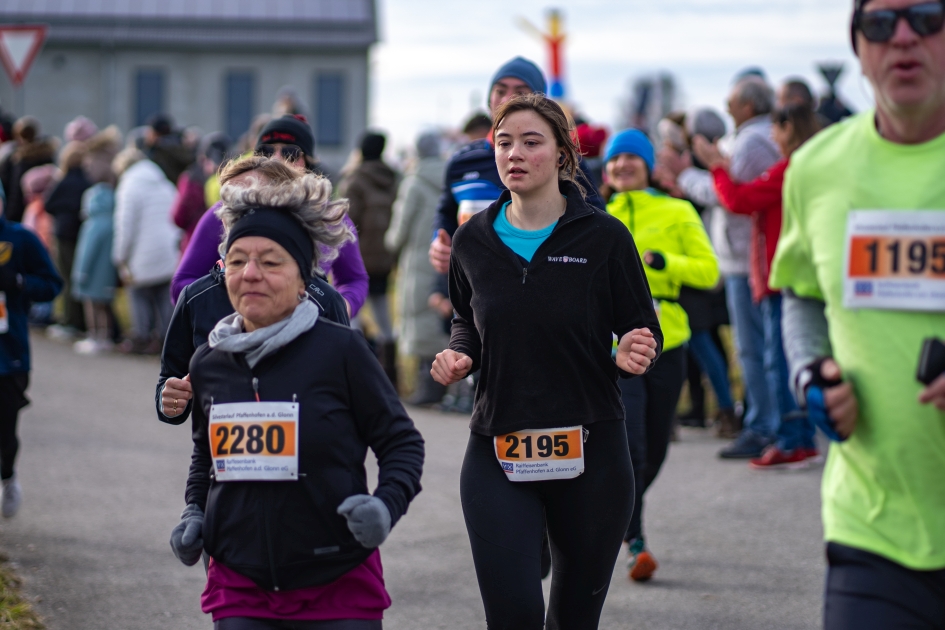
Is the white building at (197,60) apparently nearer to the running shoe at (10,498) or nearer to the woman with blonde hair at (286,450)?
the running shoe at (10,498)

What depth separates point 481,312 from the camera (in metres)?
4.08

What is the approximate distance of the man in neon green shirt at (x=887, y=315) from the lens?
2.70 metres

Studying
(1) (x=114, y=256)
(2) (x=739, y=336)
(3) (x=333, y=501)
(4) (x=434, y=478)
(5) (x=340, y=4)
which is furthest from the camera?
(5) (x=340, y=4)

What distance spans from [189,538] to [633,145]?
3.51 m

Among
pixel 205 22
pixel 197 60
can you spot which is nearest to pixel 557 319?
pixel 205 22

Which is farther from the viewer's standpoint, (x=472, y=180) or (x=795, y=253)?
(x=472, y=180)

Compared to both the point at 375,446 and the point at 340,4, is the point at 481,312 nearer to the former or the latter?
the point at 375,446

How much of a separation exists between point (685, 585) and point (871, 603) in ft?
11.3

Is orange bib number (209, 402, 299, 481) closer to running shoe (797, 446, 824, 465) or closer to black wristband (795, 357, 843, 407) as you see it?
black wristband (795, 357, 843, 407)

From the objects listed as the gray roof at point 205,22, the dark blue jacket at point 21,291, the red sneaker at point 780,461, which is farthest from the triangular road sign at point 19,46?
the gray roof at point 205,22

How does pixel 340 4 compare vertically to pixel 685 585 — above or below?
above

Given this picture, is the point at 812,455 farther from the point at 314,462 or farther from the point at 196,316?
the point at 314,462

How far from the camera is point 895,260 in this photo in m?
2.72

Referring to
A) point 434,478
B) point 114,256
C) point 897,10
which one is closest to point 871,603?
point 897,10
